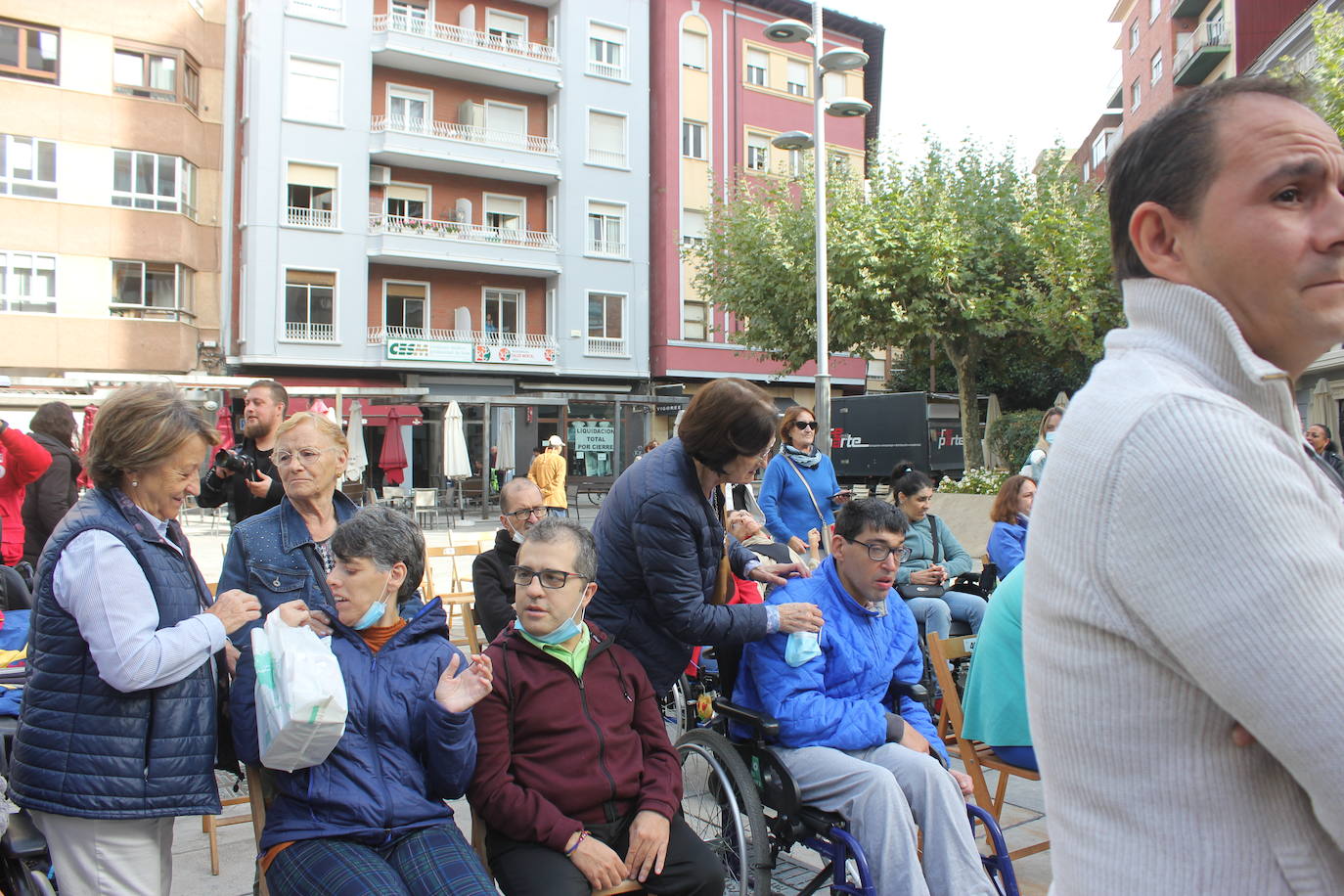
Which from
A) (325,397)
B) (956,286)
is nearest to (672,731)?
(956,286)

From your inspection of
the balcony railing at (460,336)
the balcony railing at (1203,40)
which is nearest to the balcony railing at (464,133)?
the balcony railing at (460,336)

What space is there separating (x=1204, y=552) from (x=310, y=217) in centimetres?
2708

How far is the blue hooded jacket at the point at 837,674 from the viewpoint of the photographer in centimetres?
335

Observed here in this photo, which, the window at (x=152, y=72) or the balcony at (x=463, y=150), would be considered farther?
the balcony at (x=463, y=150)

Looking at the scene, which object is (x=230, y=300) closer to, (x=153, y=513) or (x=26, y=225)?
(x=26, y=225)

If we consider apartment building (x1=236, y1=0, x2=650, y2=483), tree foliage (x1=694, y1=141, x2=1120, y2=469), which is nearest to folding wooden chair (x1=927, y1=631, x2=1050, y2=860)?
tree foliage (x1=694, y1=141, x2=1120, y2=469)

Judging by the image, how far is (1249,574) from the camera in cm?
81

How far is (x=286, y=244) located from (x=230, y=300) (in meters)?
2.42

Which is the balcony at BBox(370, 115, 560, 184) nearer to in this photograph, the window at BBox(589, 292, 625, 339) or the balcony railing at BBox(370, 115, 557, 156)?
the balcony railing at BBox(370, 115, 557, 156)

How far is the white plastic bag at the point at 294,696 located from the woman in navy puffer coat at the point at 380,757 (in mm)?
90

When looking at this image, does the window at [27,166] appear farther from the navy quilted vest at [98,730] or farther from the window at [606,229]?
A: the navy quilted vest at [98,730]

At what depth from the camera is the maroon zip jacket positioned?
2.84 metres

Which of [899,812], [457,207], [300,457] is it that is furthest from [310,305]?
[899,812]

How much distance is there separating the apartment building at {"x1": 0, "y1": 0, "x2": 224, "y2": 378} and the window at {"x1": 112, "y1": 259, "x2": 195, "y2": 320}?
0.03 metres
